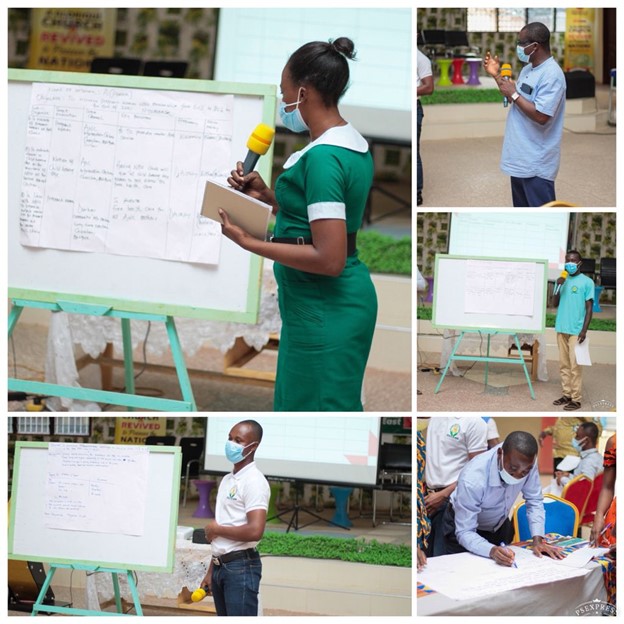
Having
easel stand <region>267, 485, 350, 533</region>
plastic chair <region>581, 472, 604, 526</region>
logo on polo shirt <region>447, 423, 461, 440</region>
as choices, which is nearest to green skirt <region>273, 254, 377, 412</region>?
logo on polo shirt <region>447, 423, 461, 440</region>

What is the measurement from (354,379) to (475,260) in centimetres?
114

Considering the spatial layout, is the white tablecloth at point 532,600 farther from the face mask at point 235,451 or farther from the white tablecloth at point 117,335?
the white tablecloth at point 117,335

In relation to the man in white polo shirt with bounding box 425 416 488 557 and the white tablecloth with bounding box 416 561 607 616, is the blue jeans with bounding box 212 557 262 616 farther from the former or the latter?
the man in white polo shirt with bounding box 425 416 488 557

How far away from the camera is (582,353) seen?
3074 mm

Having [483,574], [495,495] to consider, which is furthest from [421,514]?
[483,574]

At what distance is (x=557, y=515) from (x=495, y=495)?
408 millimetres

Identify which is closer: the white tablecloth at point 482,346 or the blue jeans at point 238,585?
the blue jeans at point 238,585

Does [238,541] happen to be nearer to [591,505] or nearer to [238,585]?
[238,585]

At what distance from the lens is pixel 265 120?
2.55 metres

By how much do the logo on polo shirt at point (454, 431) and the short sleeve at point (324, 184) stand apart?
4.39ft

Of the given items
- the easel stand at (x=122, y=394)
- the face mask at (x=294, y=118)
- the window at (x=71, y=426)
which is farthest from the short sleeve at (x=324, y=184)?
the window at (x=71, y=426)

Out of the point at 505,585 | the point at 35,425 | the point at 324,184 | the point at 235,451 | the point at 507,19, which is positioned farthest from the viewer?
the point at 35,425

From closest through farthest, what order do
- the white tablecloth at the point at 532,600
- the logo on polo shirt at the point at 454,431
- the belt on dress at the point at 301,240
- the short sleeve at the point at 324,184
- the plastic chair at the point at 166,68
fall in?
the short sleeve at the point at 324,184, the belt on dress at the point at 301,240, the white tablecloth at the point at 532,600, the logo on polo shirt at the point at 454,431, the plastic chair at the point at 166,68

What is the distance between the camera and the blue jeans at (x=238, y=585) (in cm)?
256
